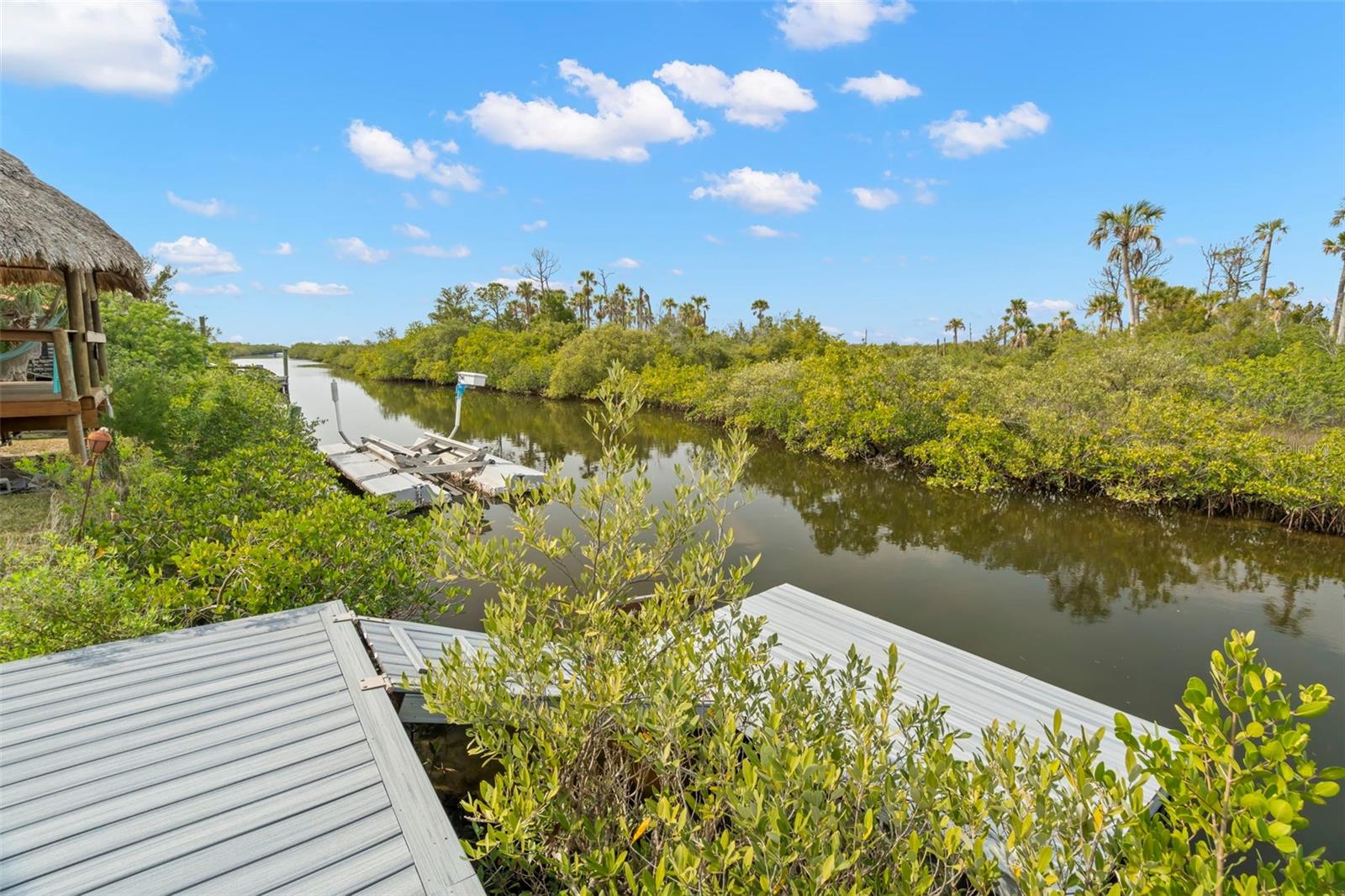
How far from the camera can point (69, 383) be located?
24.0ft

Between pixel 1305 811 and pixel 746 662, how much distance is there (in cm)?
583

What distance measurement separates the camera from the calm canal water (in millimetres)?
6523

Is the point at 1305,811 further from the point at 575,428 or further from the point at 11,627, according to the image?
the point at 575,428

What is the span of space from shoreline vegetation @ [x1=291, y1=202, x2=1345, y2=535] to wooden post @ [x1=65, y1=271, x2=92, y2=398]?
7.02m

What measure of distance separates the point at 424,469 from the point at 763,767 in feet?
44.6

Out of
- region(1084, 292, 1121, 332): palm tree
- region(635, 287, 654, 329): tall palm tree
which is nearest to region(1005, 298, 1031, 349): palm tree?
region(1084, 292, 1121, 332): palm tree

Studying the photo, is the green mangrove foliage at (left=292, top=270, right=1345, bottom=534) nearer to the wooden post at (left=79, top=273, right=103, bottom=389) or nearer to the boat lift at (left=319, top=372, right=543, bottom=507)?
the boat lift at (left=319, top=372, right=543, bottom=507)

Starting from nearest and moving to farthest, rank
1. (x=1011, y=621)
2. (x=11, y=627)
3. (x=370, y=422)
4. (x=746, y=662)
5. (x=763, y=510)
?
(x=746, y=662) → (x=11, y=627) → (x=1011, y=621) → (x=763, y=510) → (x=370, y=422)

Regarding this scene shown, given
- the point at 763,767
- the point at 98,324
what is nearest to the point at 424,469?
the point at 98,324

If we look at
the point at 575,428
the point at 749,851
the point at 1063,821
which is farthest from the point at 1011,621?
the point at 575,428

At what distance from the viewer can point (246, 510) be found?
6.02 metres

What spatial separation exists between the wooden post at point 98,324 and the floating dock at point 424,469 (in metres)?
4.38

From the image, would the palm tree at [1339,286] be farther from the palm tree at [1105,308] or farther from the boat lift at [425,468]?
the boat lift at [425,468]

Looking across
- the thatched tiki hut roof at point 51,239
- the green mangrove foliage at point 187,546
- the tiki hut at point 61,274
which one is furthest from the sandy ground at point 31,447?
the green mangrove foliage at point 187,546
